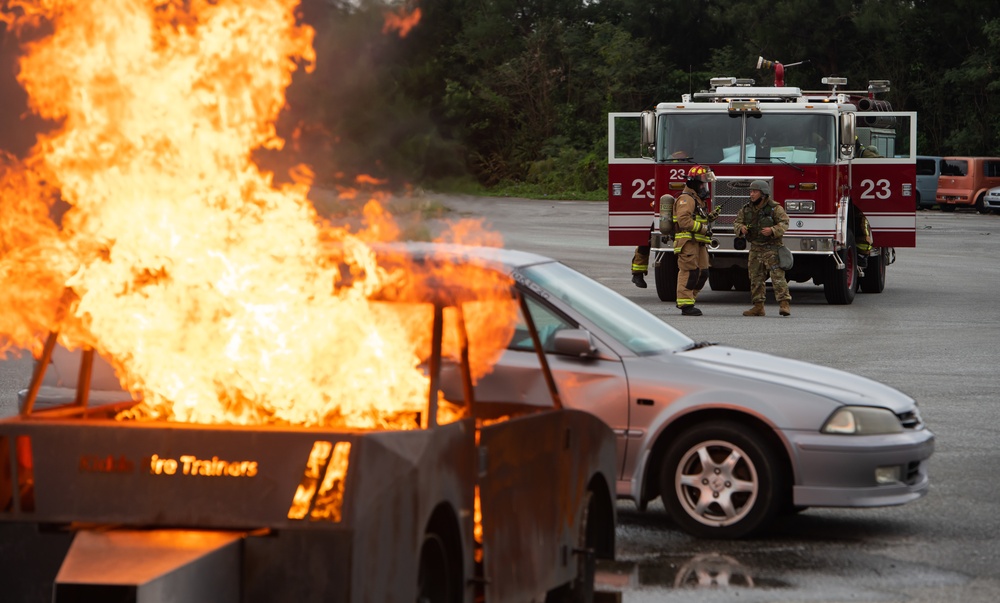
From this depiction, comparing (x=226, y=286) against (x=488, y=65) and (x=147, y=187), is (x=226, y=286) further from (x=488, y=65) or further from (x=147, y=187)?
(x=488, y=65)

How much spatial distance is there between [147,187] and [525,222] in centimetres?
239

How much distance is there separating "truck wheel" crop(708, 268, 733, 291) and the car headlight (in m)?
17.1

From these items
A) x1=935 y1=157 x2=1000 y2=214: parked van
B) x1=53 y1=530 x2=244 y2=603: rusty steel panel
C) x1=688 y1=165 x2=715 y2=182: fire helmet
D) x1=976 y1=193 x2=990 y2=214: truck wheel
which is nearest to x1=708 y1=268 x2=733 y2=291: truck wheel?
x1=688 y1=165 x2=715 y2=182: fire helmet

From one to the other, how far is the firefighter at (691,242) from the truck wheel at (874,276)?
5.46 meters

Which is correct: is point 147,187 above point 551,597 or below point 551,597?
above

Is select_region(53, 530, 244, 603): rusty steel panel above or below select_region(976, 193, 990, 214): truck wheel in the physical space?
above

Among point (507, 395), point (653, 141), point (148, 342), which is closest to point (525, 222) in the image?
point (507, 395)

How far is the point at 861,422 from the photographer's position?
8273mm

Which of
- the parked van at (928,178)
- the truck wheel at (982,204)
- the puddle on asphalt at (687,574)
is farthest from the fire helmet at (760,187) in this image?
the parked van at (928,178)

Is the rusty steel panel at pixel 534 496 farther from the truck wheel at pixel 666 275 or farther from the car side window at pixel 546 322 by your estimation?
the truck wheel at pixel 666 275

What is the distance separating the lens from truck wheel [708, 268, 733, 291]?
25.7m

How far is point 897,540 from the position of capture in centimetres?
852

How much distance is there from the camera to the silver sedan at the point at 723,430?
27.0 feet

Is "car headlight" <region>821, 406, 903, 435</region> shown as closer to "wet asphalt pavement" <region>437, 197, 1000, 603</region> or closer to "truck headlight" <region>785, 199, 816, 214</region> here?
"wet asphalt pavement" <region>437, 197, 1000, 603</region>
